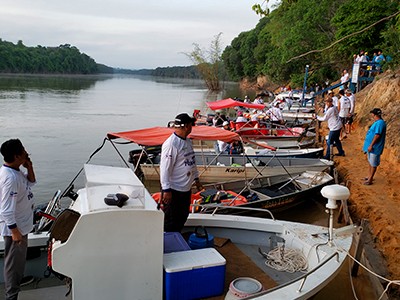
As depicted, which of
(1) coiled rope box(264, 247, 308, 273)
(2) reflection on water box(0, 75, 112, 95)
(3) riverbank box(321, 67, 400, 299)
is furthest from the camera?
(2) reflection on water box(0, 75, 112, 95)

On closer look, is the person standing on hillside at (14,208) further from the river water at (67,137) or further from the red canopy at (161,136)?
the river water at (67,137)

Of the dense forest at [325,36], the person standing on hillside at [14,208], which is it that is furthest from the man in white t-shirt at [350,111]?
the person standing on hillside at [14,208]

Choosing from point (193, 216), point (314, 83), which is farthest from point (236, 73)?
point (193, 216)

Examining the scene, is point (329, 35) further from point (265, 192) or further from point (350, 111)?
point (265, 192)

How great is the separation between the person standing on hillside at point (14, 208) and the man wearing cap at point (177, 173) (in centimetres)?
162

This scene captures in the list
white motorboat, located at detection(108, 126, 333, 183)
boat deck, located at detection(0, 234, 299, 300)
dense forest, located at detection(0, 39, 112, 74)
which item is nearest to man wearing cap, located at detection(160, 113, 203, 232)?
boat deck, located at detection(0, 234, 299, 300)

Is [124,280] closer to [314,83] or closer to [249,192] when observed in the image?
[249,192]

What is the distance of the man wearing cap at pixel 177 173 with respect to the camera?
4730 mm

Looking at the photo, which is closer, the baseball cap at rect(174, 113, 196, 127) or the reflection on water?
the baseball cap at rect(174, 113, 196, 127)

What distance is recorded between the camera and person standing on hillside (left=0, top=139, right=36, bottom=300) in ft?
11.6

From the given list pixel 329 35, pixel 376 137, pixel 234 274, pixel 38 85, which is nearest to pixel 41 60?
pixel 38 85

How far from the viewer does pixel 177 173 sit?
191 inches

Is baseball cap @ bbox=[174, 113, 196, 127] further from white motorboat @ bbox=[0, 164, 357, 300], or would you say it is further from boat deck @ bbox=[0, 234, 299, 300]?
boat deck @ bbox=[0, 234, 299, 300]

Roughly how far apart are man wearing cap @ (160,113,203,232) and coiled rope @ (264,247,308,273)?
1.33 metres
